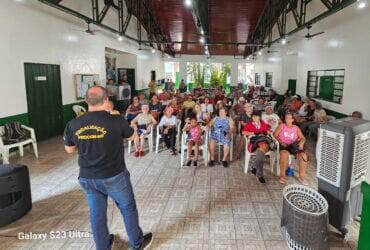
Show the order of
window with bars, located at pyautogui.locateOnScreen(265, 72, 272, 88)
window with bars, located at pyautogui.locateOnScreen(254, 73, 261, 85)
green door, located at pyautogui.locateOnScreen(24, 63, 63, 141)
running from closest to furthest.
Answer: green door, located at pyautogui.locateOnScreen(24, 63, 63, 141) < window with bars, located at pyautogui.locateOnScreen(265, 72, 272, 88) < window with bars, located at pyautogui.locateOnScreen(254, 73, 261, 85)

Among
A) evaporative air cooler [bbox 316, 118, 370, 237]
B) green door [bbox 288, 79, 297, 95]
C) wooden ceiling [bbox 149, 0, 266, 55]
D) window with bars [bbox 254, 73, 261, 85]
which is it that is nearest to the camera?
evaporative air cooler [bbox 316, 118, 370, 237]

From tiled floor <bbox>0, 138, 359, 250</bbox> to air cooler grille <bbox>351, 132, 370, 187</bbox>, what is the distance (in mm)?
707

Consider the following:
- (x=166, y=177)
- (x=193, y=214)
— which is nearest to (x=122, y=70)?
(x=166, y=177)

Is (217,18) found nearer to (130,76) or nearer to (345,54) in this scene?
(130,76)

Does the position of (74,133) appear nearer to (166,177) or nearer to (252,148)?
(166,177)

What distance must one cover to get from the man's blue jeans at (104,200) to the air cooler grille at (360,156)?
2.16m

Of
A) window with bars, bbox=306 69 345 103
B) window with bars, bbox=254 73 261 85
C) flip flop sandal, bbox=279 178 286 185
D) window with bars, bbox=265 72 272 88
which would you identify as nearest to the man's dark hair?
flip flop sandal, bbox=279 178 286 185

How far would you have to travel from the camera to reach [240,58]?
24438 mm

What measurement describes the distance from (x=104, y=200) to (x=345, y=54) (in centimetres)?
736

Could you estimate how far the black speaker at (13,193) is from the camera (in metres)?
3.27

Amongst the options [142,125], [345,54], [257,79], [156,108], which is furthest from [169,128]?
[257,79]

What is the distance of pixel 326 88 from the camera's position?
8805mm

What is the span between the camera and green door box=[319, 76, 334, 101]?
332 inches

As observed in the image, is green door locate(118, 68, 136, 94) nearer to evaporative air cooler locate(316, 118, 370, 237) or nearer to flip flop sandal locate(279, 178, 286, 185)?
flip flop sandal locate(279, 178, 286, 185)
